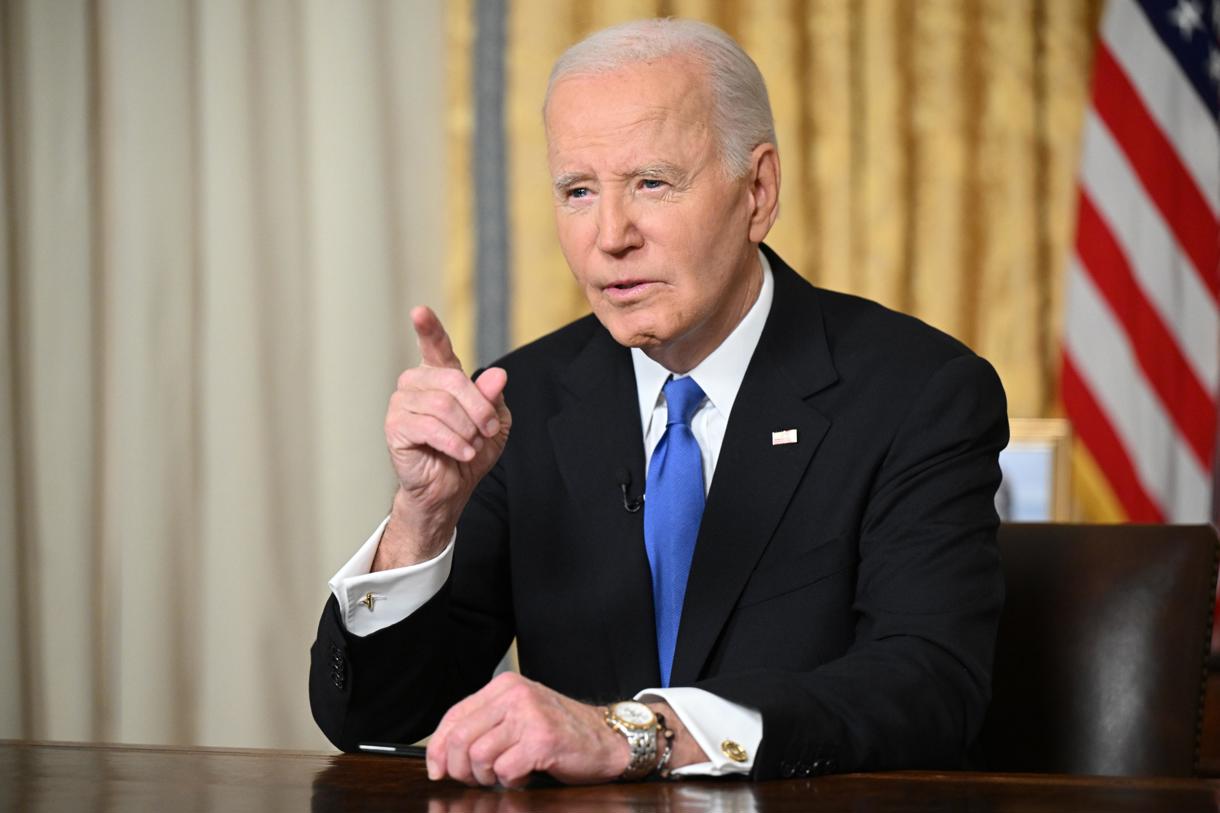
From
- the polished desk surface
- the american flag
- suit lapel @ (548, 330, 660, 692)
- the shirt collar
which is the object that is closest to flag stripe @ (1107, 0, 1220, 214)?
the american flag

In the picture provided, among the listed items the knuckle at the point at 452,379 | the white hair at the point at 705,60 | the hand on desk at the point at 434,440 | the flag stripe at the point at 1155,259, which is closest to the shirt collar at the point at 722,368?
the white hair at the point at 705,60

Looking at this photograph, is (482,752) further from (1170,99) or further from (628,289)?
(1170,99)

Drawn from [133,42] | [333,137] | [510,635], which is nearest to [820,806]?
[510,635]

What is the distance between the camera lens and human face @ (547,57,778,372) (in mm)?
2061

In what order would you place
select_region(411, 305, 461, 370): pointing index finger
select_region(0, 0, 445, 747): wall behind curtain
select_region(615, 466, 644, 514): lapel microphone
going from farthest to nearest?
select_region(0, 0, 445, 747): wall behind curtain < select_region(615, 466, 644, 514): lapel microphone < select_region(411, 305, 461, 370): pointing index finger

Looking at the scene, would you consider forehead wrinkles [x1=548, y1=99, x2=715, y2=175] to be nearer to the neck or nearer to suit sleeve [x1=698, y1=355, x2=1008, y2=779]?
the neck

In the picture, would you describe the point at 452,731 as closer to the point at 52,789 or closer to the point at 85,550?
the point at 52,789

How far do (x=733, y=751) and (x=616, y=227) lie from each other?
2.72ft

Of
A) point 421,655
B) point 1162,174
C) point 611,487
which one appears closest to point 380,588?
point 421,655

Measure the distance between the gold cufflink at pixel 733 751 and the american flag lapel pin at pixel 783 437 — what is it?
27.1 inches

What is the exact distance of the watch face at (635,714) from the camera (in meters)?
1.47

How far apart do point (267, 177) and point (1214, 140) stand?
2607mm

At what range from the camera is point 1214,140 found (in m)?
3.81

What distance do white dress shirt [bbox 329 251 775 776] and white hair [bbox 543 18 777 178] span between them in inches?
10.8
